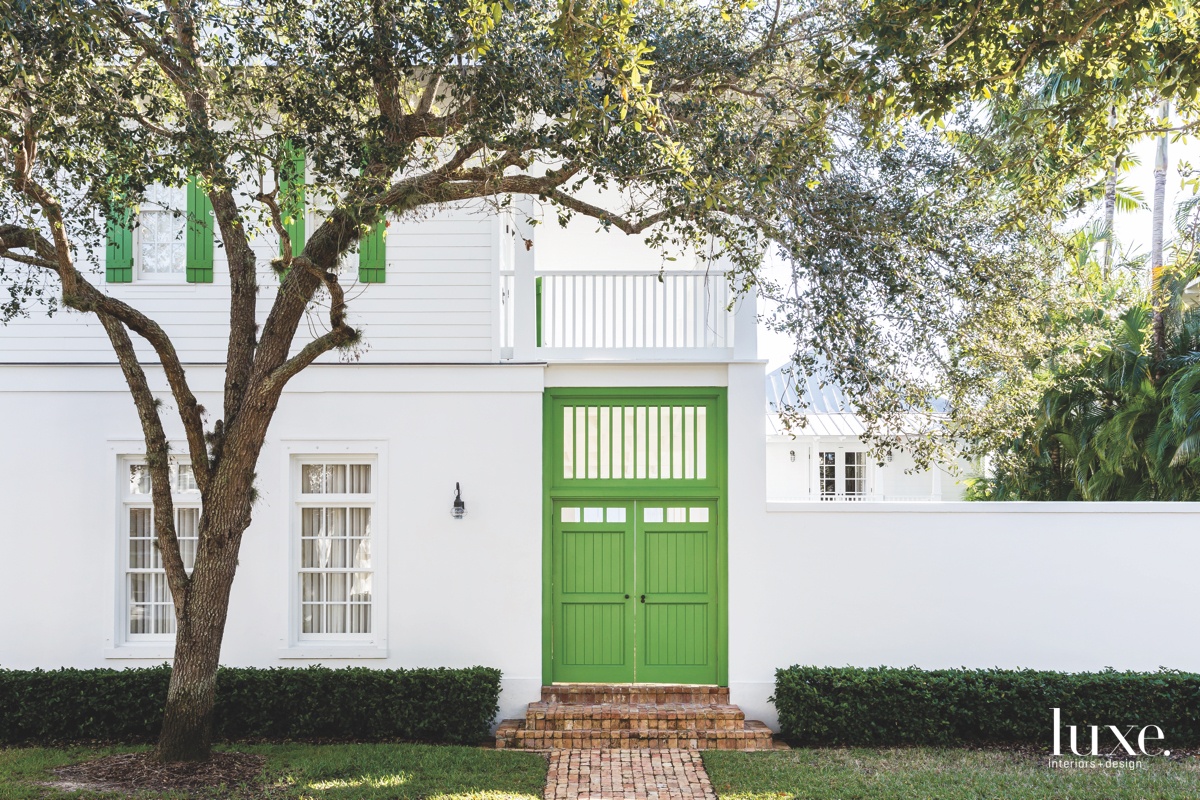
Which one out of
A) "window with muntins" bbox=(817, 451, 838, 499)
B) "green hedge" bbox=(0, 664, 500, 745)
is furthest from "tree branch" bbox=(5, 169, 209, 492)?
"window with muntins" bbox=(817, 451, 838, 499)

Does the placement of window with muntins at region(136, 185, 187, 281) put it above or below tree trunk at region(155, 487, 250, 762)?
above

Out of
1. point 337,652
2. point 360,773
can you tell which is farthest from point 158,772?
point 337,652

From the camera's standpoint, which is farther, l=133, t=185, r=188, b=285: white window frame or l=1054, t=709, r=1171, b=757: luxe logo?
l=133, t=185, r=188, b=285: white window frame

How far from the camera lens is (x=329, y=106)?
7.76 metres

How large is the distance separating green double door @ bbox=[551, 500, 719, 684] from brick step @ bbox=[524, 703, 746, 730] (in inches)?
24.6

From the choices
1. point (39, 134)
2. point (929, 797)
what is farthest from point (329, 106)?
point (929, 797)

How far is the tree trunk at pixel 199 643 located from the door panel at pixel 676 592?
4.35 meters

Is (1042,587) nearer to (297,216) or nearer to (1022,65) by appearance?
(1022,65)

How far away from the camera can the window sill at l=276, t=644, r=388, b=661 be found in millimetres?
10141

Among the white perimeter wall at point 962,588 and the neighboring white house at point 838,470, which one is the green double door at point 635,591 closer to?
the white perimeter wall at point 962,588

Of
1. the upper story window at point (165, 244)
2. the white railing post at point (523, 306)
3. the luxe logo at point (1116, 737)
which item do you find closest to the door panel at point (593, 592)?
the white railing post at point (523, 306)

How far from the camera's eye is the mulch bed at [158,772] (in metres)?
7.67

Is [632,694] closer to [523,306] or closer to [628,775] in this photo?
[628,775]

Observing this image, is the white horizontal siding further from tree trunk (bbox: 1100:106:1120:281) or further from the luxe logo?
tree trunk (bbox: 1100:106:1120:281)
